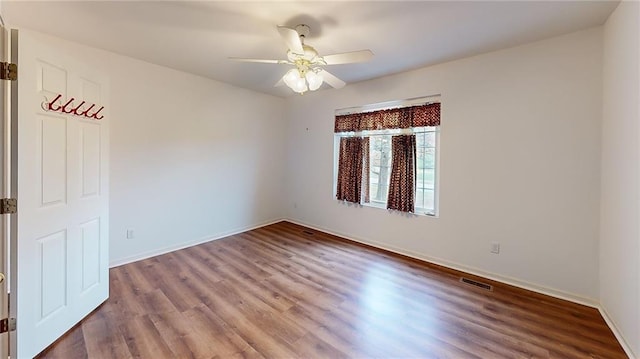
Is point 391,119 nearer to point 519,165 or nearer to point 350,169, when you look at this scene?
point 350,169

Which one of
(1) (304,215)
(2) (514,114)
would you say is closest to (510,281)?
(2) (514,114)

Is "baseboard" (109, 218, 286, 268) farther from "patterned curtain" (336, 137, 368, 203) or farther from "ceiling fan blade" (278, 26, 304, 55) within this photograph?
"ceiling fan blade" (278, 26, 304, 55)

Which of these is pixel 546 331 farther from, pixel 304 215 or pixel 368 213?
pixel 304 215

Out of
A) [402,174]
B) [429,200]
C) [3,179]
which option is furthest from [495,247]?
[3,179]

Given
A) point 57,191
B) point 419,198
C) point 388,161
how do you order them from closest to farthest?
point 57,191 < point 419,198 < point 388,161

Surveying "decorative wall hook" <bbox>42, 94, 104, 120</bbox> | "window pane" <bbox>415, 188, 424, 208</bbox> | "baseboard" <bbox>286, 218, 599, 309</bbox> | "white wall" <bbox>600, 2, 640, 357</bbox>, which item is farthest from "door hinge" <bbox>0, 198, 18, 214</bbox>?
"white wall" <bbox>600, 2, 640, 357</bbox>

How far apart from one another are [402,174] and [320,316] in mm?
2228

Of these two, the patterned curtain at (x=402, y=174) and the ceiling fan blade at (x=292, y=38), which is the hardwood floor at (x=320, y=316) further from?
the ceiling fan blade at (x=292, y=38)

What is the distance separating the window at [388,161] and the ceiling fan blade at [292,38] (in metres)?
2.02

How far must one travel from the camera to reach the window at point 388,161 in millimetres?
3496

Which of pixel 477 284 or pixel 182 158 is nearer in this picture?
pixel 477 284

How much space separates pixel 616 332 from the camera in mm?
2000

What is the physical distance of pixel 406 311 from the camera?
2.32 meters

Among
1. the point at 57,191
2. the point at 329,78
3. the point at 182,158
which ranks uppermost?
the point at 329,78
